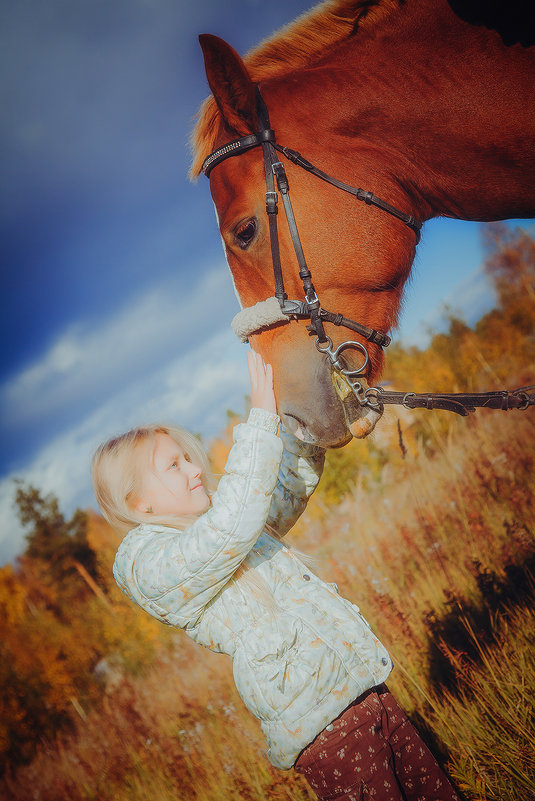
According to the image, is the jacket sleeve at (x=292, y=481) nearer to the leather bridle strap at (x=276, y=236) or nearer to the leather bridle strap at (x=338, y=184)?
the leather bridle strap at (x=276, y=236)

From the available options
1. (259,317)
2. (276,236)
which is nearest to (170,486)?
(259,317)

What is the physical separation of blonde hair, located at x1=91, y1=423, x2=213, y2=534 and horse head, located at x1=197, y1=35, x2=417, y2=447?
637mm

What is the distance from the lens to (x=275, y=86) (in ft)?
6.10

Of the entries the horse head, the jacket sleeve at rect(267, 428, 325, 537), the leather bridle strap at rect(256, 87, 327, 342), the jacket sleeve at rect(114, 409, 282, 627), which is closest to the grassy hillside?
the jacket sleeve at rect(267, 428, 325, 537)

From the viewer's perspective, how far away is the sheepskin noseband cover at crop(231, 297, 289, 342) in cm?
175

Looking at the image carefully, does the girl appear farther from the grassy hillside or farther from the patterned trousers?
the grassy hillside

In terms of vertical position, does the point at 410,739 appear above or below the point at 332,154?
below

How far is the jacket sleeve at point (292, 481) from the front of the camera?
2.00 m

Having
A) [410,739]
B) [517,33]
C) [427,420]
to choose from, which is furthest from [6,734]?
[517,33]

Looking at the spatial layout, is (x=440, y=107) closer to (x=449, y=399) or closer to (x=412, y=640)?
(x=449, y=399)

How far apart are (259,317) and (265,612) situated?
1.22 m

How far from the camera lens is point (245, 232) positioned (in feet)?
6.03

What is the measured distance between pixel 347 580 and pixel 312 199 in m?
4.25

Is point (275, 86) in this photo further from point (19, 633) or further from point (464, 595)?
point (19, 633)
